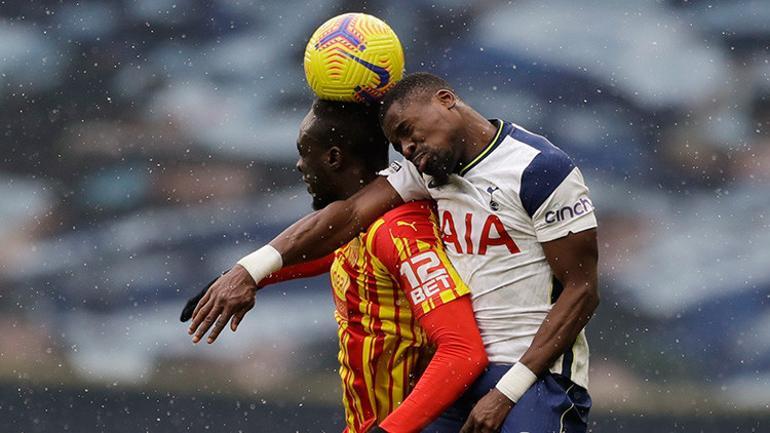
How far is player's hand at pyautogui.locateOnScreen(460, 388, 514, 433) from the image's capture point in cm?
450

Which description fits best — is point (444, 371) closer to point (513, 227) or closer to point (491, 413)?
point (491, 413)

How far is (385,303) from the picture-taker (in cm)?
497

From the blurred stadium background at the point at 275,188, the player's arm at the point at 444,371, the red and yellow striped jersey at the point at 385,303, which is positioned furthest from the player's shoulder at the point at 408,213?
the blurred stadium background at the point at 275,188

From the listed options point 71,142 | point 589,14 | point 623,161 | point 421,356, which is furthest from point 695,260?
point 71,142

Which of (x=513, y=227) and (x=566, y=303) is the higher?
(x=513, y=227)

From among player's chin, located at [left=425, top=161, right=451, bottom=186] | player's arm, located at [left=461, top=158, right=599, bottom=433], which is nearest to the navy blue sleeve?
player's arm, located at [left=461, top=158, right=599, bottom=433]

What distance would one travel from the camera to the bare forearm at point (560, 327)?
4.51m

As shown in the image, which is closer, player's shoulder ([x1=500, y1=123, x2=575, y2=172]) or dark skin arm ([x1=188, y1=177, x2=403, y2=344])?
player's shoulder ([x1=500, y1=123, x2=575, y2=172])

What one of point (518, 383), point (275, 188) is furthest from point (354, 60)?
point (275, 188)

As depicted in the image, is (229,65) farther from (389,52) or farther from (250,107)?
(389,52)

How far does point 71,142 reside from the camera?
7.95 m

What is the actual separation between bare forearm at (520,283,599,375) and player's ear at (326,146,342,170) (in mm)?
1004

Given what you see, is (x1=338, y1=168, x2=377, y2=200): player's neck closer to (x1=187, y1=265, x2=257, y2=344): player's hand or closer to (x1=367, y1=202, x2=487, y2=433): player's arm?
(x1=367, y1=202, x2=487, y2=433): player's arm

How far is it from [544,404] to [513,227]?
1.86 feet
